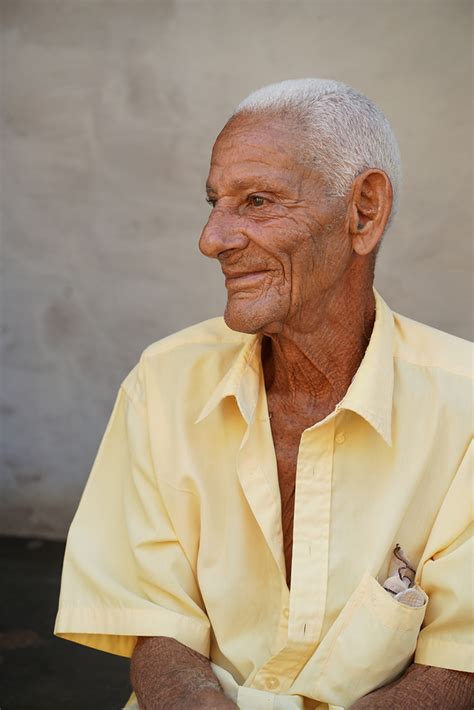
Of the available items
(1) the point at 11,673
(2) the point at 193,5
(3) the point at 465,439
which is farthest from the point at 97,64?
(3) the point at 465,439

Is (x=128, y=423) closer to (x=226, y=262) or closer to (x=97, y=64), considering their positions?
(x=226, y=262)

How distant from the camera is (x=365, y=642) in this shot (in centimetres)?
226

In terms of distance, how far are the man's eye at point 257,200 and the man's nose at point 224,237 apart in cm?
5

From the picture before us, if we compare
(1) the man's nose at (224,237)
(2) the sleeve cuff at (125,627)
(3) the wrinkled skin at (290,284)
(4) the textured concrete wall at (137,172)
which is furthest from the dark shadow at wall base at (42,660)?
(1) the man's nose at (224,237)

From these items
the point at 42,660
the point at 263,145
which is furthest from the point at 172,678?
the point at 42,660

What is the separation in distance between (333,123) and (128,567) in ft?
3.50

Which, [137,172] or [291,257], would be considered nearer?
[291,257]

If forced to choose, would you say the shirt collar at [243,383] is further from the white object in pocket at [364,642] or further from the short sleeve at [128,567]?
the white object in pocket at [364,642]

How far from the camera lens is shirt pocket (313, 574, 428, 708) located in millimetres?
2264

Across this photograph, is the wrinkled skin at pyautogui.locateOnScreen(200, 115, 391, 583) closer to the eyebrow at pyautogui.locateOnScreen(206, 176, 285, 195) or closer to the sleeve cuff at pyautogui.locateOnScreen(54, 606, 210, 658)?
the eyebrow at pyautogui.locateOnScreen(206, 176, 285, 195)

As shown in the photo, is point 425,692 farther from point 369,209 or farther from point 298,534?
point 369,209

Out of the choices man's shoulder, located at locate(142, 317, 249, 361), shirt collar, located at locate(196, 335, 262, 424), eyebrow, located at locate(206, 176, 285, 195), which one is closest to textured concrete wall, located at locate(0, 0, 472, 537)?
man's shoulder, located at locate(142, 317, 249, 361)

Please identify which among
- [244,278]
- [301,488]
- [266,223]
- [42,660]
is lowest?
[42,660]

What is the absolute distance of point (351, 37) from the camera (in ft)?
13.8
